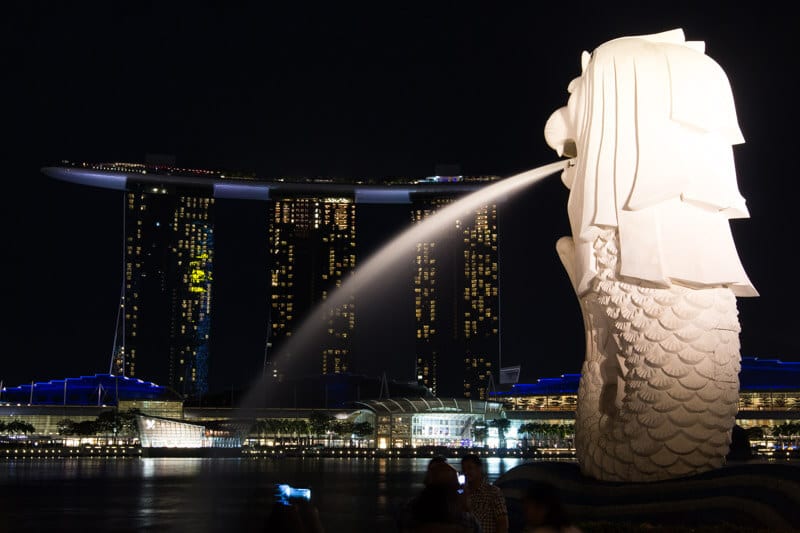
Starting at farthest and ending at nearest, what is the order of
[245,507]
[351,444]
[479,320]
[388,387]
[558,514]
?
1. [479,320]
2. [388,387]
3. [351,444]
4. [245,507]
5. [558,514]

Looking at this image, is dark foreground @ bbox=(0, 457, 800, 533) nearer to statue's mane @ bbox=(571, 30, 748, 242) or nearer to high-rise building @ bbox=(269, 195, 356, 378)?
statue's mane @ bbox=(571, 30, 748, 242)

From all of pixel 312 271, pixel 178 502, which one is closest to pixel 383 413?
pixel 312 271

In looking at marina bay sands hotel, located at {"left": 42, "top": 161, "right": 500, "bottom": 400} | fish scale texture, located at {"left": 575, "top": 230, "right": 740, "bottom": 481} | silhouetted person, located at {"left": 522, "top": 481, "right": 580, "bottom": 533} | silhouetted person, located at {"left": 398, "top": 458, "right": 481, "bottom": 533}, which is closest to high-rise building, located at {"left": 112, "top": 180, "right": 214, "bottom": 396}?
marina bay sands hotel, located at {"left": 42, "top": 161, "right": 500, "bottom": 400}

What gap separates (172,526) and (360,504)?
671 centimetres

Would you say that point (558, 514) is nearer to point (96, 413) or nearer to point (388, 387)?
point (96, 413)

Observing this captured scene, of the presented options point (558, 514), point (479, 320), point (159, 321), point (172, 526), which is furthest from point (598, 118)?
point (479, 320)

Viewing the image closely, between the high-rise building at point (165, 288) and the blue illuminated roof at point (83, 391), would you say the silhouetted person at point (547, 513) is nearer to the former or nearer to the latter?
the blue illuminated roof at point (83, 391)

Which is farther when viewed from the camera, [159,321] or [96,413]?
[159,321]

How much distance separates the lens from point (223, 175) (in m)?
140

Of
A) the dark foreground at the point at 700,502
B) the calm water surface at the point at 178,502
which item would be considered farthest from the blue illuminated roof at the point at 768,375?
the dark foreground at the point at 700,502

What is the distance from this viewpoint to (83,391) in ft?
412

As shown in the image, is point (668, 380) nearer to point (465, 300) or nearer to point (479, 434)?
point (479, 434)

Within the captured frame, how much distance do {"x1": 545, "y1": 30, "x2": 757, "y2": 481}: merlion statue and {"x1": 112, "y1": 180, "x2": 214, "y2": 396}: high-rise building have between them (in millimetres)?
131071

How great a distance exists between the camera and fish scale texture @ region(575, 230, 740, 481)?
54.1 ft
